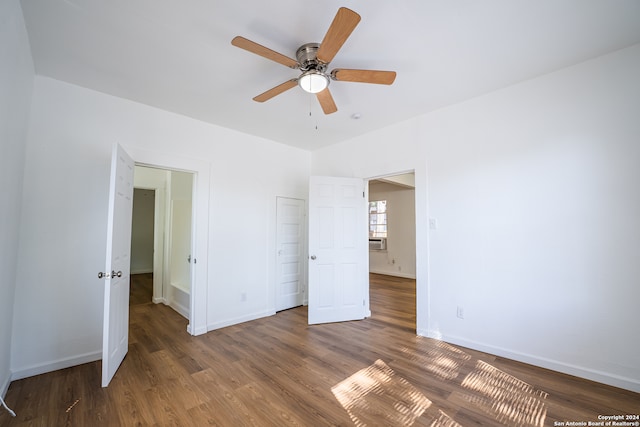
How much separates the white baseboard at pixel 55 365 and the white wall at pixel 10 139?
8 cm

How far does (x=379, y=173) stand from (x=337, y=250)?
4.16 feet

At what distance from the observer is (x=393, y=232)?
752 centimetres

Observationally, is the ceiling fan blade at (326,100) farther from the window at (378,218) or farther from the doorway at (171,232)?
the window at (378,218)

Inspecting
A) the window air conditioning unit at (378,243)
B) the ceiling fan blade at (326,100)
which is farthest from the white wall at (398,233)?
the ceiling fan blade at (326,100)

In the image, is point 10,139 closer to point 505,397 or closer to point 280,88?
point 280,88

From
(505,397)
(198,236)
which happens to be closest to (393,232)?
(198,236)

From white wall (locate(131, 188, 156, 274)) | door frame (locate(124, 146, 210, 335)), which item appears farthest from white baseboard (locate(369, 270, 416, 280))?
white wall (locate(131, 188, 156, 274))

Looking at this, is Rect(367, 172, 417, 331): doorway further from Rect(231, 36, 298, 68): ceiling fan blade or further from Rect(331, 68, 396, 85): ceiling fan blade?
Rect(231, 36, 298, 68): ceiling fan blade

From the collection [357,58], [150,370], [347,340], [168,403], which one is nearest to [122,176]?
[150,370]

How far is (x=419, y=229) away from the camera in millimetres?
3354

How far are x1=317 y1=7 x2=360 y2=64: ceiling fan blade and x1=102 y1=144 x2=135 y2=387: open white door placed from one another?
2000mm

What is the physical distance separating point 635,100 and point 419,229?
6.84ft

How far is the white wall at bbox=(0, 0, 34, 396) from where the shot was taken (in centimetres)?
167

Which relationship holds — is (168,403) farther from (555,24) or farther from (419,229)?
(555,24)
